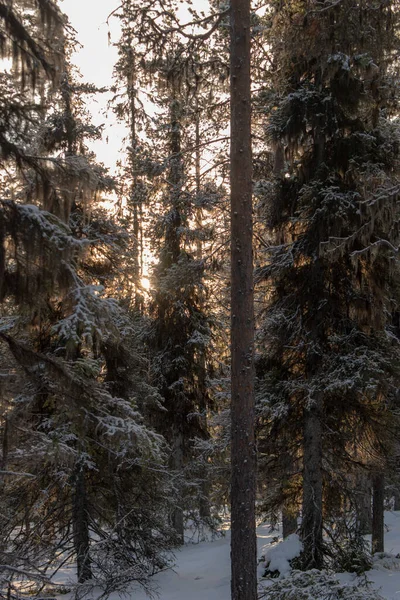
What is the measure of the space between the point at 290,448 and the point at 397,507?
21.6m

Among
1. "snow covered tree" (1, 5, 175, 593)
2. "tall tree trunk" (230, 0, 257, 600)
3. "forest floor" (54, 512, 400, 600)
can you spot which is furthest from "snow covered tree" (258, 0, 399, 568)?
"snow covered tree" (1, 5, 175, 593)

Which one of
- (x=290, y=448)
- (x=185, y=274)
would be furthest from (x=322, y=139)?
(x=290, y=448)

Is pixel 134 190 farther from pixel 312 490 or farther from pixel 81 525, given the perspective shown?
pixel 312 490

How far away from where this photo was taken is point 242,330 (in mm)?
8039

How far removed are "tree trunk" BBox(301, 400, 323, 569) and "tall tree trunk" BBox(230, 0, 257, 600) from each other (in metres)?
2.72

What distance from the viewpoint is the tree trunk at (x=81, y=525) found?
10961 mm

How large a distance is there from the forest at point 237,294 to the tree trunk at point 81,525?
0.16 ft

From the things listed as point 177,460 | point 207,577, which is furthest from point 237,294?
point 177,460

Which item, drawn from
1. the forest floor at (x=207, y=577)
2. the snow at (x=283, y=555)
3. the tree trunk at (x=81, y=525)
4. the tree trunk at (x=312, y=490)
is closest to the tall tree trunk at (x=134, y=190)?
the tree trunk at (x=81, y=525)

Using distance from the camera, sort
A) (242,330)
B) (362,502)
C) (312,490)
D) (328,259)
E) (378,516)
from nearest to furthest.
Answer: (242,330), (328,259), (312,490), (378,516), (362,502)

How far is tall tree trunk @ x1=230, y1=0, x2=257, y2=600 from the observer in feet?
25.2

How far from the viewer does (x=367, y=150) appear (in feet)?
34.3

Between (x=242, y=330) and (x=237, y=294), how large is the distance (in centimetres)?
55

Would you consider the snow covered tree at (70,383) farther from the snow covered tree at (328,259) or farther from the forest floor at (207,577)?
the snow covered tree at (328,259)
